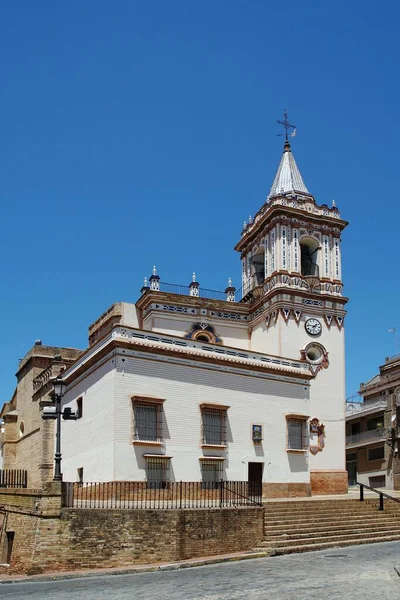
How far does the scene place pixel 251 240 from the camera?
39.9 meters

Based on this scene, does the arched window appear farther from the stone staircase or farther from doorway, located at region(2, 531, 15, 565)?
doorway, located at region(2, 531, 15, 565)

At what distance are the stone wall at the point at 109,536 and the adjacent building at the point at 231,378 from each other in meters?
4.75

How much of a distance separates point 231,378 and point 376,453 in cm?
2188

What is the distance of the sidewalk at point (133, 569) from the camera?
17.2m

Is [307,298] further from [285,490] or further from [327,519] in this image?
[327,519]

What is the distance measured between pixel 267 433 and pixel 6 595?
1485 centimetres

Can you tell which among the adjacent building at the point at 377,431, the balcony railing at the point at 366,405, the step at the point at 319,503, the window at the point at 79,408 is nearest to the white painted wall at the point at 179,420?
the window at the point at 79,408

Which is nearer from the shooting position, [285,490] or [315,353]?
[285,490]

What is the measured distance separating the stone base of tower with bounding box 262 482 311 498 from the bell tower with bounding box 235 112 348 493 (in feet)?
12.7

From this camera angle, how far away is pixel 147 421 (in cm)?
2509

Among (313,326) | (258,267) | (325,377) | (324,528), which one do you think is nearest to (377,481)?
(325,377)

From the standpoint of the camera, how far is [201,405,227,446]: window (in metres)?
26.5

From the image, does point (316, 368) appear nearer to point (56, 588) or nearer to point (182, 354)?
point (182, 354)

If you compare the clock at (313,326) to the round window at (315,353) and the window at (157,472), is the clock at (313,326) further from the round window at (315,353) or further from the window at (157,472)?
the window at (157,472)
